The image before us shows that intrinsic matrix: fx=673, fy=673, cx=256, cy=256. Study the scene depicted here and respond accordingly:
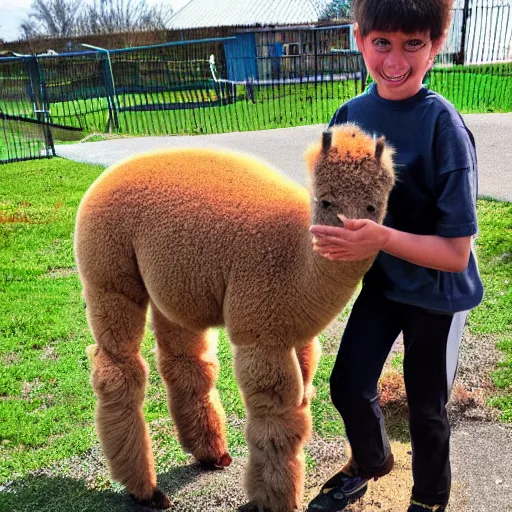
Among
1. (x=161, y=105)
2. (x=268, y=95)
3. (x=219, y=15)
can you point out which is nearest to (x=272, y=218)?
(x=161, y=105)

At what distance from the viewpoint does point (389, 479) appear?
127 inches

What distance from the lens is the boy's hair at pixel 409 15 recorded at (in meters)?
2.24

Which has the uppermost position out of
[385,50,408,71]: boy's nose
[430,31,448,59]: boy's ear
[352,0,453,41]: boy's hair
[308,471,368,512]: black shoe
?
[352,0,453,41]: boy's hair

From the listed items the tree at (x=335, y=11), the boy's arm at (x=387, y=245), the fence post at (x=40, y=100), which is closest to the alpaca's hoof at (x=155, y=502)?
the boy's arm at (x=387, y=245)

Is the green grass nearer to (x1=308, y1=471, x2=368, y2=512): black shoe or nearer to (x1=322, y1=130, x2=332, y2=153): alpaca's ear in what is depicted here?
(x1=308, y1=471, x2=368, y2=512): black shoe

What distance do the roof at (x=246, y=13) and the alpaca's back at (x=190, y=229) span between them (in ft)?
113

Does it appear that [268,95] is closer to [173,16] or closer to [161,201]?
[161,201]

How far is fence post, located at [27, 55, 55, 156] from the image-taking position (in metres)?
13.4

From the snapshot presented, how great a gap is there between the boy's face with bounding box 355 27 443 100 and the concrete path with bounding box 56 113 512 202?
21.0ft

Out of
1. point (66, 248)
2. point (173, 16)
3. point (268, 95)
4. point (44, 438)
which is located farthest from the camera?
point (173, 16)

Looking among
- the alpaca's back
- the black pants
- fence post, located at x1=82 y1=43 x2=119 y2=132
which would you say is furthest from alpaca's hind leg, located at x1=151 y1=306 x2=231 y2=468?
fence post, located at x1=82 y1=43 x2=119 y2=132

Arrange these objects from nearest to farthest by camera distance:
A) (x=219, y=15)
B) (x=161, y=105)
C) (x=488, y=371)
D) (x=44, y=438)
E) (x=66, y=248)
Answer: (x=44, y=438)
(x=488, y=371)
(x=66, y=248)
(x=161, y=105)
(x=219, y=15)

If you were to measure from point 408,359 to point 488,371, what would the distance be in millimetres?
1886

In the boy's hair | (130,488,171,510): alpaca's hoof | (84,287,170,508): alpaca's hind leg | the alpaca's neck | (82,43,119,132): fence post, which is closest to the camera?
the boy's hair
